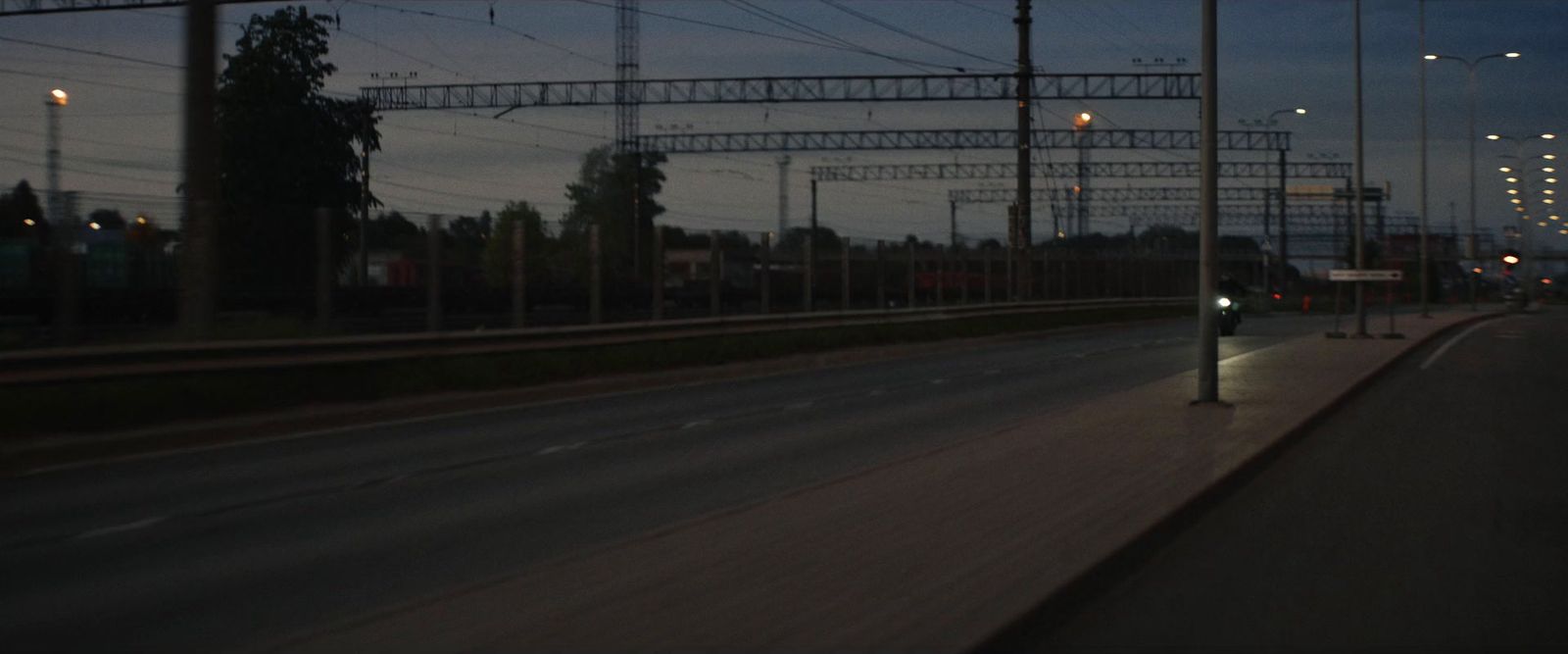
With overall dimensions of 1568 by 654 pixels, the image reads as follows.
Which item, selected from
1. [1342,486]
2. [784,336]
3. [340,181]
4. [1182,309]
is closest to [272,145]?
[340,181]

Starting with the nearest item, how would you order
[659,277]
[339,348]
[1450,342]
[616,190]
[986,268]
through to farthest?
[339,348] < [659,277] < [1450,342] < [986,268] < [616,190]

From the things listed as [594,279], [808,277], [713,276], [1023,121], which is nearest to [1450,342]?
[1023,121]

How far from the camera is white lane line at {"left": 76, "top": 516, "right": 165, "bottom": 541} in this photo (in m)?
9.55

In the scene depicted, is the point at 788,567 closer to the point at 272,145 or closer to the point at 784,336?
the point at 784,336

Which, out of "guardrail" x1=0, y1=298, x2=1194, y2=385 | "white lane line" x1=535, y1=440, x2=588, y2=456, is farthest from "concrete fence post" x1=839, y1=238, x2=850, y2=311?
"white lane line" x1=535, y1=440, x2=588, y2=456

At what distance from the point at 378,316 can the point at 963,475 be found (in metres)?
12.2

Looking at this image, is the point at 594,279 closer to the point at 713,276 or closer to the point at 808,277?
the point at 713,276

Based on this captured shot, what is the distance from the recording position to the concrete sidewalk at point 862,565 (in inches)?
245

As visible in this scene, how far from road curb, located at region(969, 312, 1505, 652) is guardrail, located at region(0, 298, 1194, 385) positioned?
10.8 m

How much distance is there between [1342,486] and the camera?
38.2ft

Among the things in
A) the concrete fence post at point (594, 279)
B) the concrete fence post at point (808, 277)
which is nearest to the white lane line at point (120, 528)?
the concrete fence post at point (594, 279)

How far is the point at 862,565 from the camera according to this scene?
25.0ft

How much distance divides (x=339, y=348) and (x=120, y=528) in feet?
28.5

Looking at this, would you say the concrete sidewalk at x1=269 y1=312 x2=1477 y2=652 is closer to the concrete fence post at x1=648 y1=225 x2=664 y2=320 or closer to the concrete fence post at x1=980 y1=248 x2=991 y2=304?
the concrete fence post at x1=648 y1=225 x2=664 y2=320
